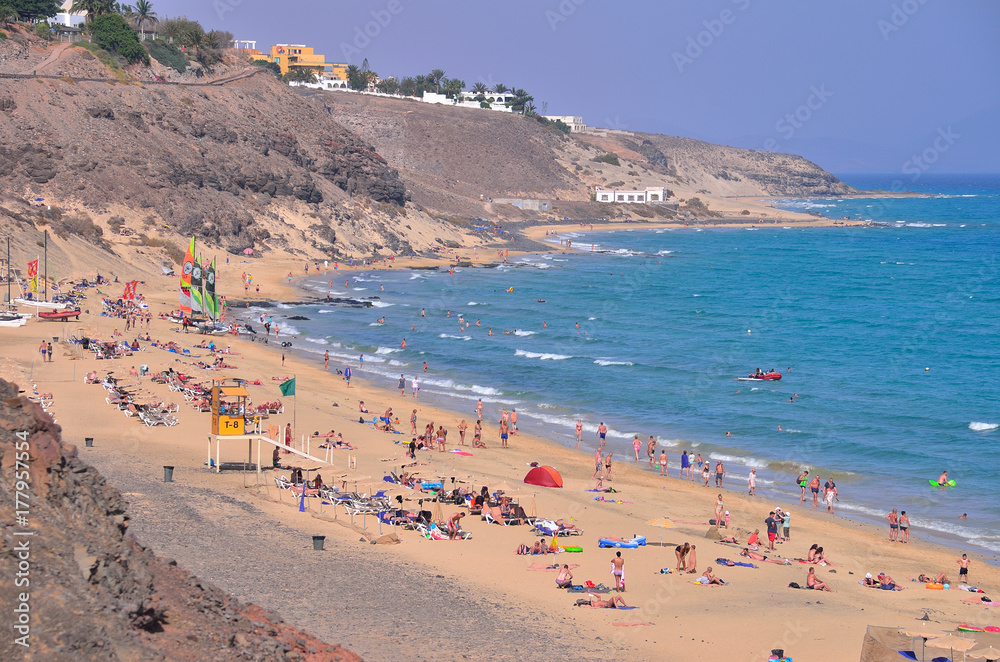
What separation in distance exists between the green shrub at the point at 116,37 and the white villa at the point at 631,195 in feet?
258

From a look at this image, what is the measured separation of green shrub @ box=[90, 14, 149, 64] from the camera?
81.3 m

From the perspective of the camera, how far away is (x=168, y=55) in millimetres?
88562

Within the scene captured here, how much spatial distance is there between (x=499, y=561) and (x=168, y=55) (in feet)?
274

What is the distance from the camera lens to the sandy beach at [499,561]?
14438mm

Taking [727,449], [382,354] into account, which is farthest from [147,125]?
[727,449]

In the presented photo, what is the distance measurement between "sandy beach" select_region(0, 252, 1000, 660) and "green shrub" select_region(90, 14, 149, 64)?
61.0 metres

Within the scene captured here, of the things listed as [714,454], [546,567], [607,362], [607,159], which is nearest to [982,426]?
[714,454]

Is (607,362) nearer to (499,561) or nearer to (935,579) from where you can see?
(935,579)

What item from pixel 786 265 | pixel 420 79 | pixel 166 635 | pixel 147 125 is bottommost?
pixel 166 635

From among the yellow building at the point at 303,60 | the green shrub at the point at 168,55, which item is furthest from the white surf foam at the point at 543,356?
the yellow building at the point at 303,60

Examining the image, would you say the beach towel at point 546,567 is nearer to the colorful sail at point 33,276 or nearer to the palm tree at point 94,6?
the colorful sail at point 33,276

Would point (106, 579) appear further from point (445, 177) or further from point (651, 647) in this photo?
point (445, 177)

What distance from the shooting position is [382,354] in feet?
146

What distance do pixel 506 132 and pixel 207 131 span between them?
79.9 metres
